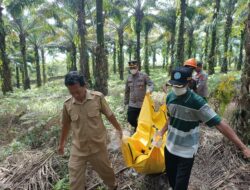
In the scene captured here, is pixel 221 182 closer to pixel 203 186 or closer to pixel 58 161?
pixel 203 186

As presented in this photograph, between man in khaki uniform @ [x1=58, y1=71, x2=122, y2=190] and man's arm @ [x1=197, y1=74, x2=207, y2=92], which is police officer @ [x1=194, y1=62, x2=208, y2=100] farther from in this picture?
man in khaki uniform @ [x1=58, y1=71, x2=122, y2=190]

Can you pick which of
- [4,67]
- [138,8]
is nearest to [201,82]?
[4,67]

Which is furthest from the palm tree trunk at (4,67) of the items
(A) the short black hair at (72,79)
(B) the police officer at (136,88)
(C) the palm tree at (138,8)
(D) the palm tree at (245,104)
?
(D) the palm tree at (245,104)

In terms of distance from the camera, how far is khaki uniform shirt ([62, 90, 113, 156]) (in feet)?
10.0

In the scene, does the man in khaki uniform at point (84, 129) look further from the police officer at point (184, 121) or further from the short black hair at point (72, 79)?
the police officer at point (184, 121)

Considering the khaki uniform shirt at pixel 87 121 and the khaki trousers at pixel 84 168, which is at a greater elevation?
the khaki uniform shirt at pixel 87 121

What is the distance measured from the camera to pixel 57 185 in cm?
367

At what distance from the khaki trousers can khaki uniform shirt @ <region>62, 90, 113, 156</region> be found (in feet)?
0.25

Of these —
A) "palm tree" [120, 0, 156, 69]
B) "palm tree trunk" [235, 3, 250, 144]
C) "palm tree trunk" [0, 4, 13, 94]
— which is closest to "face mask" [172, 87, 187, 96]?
"palm tree trunk" [235, 3, 250, 144]

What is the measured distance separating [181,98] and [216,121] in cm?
40

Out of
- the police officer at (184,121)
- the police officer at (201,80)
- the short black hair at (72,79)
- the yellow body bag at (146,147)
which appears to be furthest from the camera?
the police officer at (201,80)

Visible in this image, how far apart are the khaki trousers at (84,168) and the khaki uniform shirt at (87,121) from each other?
75 millimetres

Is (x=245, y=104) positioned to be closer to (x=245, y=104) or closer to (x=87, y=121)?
(x=245, y=104)

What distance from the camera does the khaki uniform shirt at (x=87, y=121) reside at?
306cm
